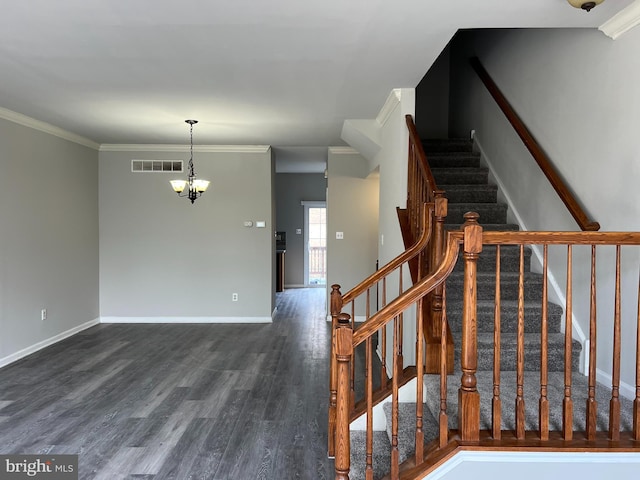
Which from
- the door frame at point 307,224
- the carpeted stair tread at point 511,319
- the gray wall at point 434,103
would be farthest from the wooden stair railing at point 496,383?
the door frame at point 307,224

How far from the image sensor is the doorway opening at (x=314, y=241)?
10203 mm

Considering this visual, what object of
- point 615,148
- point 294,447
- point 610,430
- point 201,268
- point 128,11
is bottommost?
point 294,447

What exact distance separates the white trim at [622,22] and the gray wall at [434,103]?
359 cm

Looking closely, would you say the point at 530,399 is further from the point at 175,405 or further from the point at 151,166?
the point at 151,166

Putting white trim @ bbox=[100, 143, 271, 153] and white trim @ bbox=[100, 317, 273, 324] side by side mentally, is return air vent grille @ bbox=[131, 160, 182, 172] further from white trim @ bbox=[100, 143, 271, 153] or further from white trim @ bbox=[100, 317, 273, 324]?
white trim @ bbox=[100, 317, 273, 324]

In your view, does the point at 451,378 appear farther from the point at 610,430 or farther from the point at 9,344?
the point at 9,344

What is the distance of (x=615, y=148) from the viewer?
2.51 metres

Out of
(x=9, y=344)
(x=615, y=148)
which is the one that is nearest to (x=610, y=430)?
(x=615, y=148)

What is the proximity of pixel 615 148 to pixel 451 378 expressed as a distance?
1.73 meters

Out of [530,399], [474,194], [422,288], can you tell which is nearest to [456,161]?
[474,194]

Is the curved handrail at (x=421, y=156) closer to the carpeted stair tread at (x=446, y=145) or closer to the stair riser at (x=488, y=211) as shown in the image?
the stair riser at (x=488, y=211)

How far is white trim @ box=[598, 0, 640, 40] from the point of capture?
7.52 ft

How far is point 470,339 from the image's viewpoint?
1776 mm

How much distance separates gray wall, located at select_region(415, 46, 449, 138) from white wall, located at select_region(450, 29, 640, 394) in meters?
1.65
